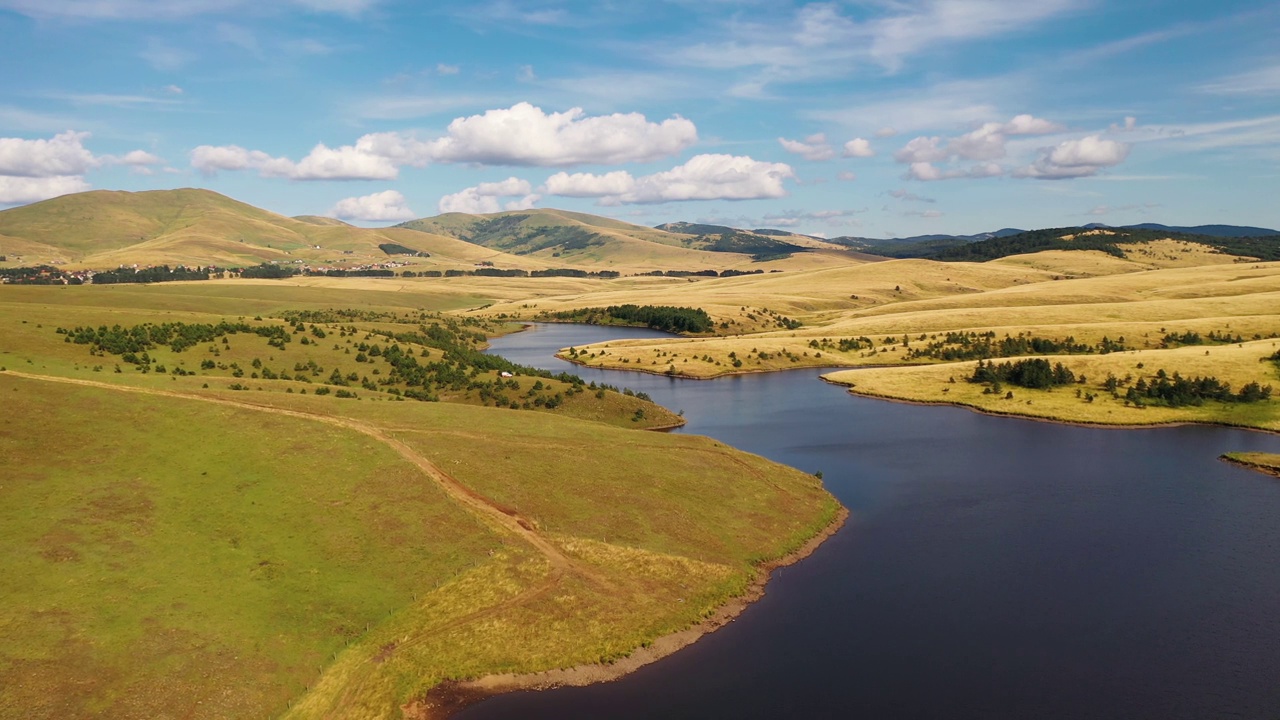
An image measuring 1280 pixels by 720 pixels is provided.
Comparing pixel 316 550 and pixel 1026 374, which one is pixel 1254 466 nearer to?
pixel 1026 374

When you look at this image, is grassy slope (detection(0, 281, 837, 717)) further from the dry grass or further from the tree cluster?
the tree cluster

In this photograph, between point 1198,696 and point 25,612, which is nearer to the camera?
point 25,612

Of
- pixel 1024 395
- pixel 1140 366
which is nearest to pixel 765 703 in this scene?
pixel 1024 395

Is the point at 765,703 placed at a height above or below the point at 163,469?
below

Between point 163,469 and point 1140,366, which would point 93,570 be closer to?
point 163,469

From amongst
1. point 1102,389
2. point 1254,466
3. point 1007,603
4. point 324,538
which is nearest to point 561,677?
point 324,538

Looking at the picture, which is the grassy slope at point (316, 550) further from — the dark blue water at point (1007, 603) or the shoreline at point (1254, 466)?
the shoreline at point (1254, 466)
